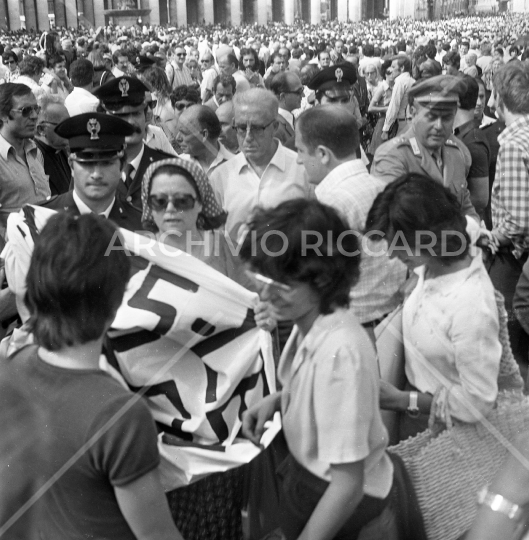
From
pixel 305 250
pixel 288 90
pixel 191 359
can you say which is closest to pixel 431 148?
pixel 191 359

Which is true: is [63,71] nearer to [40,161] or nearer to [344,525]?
[40,161]

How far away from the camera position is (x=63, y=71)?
12.9m

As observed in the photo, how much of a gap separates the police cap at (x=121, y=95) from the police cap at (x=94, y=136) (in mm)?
1354

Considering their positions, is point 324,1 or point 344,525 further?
point 324,1

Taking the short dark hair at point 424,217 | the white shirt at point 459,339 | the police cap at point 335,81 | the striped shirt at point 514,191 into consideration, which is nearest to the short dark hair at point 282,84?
the police cap at point 335,81

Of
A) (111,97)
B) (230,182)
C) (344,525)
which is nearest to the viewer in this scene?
(344,525)

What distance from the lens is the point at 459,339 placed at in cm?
268

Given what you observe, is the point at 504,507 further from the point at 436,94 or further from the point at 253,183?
the point at 436,94

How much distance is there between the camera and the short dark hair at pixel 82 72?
366 inches

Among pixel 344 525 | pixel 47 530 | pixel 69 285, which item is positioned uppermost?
pixel 69 285

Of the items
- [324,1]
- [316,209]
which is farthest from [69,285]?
[324,1]

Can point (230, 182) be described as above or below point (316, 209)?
below

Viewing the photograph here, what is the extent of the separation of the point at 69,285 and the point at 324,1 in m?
86.5

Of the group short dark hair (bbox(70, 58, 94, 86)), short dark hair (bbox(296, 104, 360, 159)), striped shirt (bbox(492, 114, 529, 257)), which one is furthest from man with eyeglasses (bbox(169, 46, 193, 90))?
short dark hair (bbox(296, 104, 360, 159))
